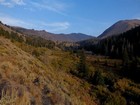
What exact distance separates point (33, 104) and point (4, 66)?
1013cm

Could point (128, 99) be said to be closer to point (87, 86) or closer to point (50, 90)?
point (87, 86)

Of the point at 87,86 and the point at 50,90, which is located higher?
the point at 50,90

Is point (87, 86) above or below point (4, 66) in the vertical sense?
below

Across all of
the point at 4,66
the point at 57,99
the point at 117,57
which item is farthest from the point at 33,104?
the point at 117,57

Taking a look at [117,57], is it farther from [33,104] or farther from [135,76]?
[33,104]

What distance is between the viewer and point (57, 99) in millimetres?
30000

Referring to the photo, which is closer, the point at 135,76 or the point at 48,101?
the point at 48,101

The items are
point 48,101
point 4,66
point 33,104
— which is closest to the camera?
point 33,104

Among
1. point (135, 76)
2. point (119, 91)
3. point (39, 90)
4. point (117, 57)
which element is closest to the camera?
point (39, 90)

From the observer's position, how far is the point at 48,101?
1114 inches

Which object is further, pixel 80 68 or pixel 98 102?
pixel 80 68

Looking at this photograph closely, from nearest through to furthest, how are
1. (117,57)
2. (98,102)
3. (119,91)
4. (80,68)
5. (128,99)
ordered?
(98,102) → (128,99) → (119,91) → (80,68) → (117,57)

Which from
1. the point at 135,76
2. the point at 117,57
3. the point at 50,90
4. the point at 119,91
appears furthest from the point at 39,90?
the point at 117,57

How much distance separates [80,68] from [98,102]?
31722 mm
